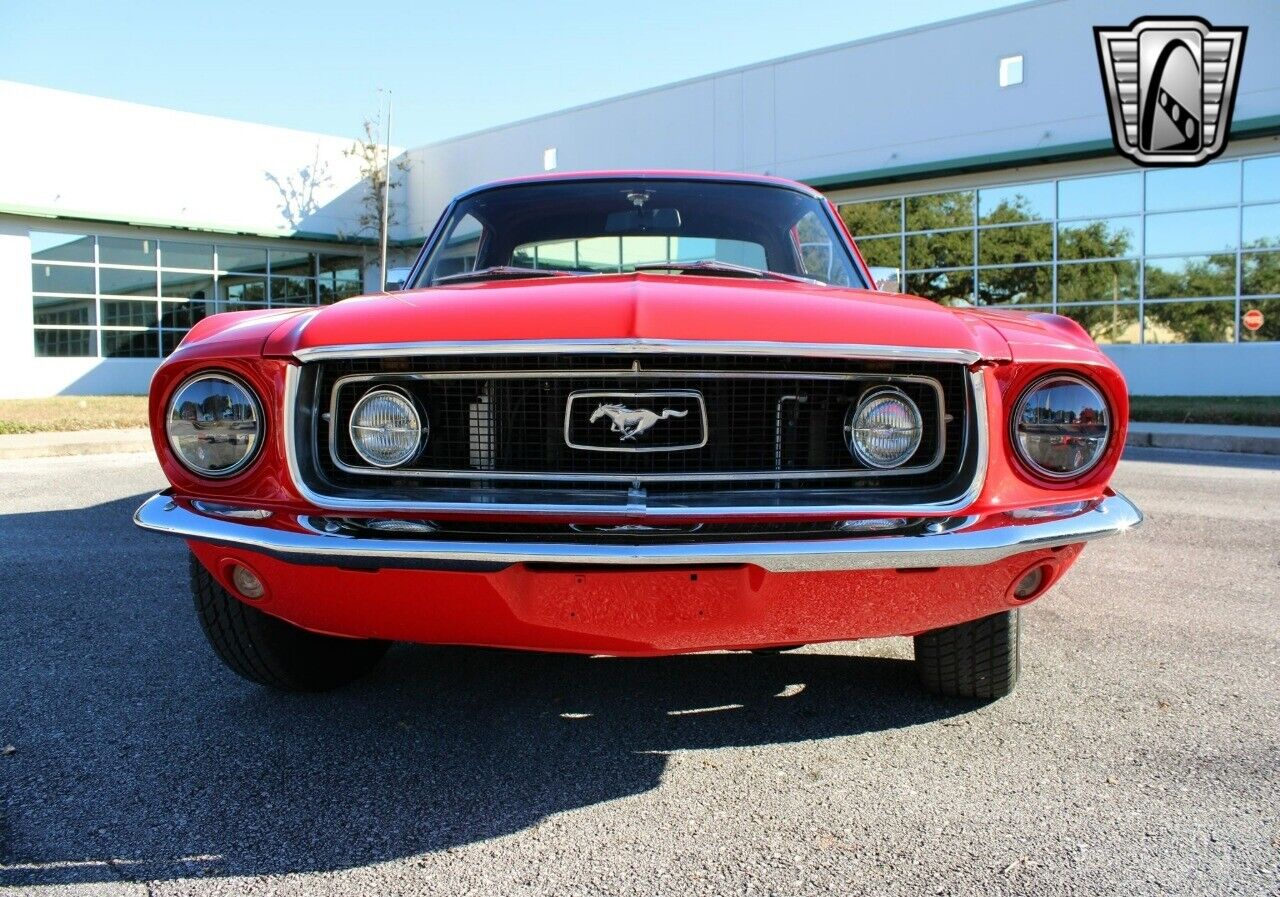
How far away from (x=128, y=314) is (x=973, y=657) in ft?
68.2

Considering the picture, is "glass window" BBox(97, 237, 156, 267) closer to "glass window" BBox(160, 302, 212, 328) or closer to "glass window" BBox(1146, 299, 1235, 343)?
"glass window" BBox(160, 302, 212, 328)

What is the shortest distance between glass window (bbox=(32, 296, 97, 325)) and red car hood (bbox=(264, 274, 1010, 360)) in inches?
760

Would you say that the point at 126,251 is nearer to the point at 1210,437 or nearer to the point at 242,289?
Result: the point at 242,289

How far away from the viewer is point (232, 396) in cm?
218

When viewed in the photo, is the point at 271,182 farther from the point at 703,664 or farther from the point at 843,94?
the point at 703,664

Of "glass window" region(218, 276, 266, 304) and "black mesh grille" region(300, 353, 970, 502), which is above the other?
"glass window" region(218, 276, 266, 304)

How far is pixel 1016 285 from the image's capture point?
16.1 metres

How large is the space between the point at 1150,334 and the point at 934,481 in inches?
595

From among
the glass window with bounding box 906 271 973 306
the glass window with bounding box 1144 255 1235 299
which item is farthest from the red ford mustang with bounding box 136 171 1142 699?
the glass window with bounding box 906 271 973 306

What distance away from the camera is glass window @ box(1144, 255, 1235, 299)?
1447 centimetres

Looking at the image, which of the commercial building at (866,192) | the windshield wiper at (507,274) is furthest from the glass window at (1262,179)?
the windshield wiper at (507,274)

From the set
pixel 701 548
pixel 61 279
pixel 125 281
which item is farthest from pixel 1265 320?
pixel 61 279

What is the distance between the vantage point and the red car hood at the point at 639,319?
2.02m

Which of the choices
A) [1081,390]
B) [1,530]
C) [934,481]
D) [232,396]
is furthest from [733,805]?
[1,530]
